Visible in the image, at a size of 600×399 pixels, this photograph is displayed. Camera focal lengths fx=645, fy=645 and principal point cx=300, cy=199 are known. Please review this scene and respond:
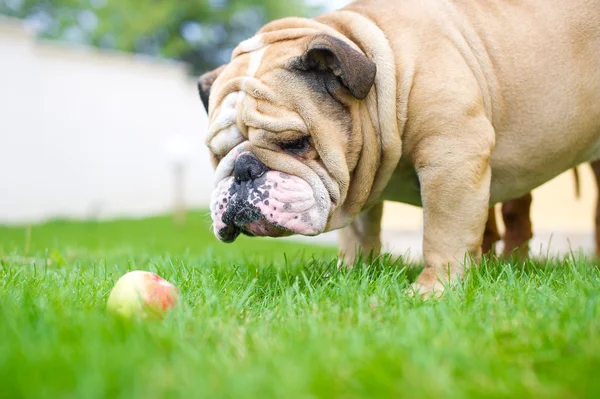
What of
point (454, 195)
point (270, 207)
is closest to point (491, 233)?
point (454, 195)

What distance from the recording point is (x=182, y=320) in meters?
1.71

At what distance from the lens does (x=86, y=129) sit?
12.0 metres

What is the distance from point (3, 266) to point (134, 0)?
73.9ft

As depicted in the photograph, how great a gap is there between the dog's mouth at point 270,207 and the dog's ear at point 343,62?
0.40m

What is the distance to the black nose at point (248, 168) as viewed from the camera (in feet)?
7.53

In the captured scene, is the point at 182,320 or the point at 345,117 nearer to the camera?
the point at 182,320

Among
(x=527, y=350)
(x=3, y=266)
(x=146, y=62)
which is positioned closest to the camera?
(x=527, y=350)

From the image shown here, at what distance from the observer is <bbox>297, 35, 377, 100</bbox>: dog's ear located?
228 cm

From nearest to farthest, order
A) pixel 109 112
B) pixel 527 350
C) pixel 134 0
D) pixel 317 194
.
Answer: pixel 527 350 < pixel 317 194 < pixel 109 112 < pixel 134 0

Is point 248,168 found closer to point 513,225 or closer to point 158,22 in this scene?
point 513,225

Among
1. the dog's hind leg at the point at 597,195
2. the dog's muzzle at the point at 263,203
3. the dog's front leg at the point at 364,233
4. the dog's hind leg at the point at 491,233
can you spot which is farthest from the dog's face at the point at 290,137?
the dog's hind leg at the point at 597,195

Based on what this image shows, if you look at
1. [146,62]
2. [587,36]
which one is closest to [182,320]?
[587,36]

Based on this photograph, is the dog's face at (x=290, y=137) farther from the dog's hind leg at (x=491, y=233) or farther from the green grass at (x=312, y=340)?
the dog's hind leg at (x=491, y=233)

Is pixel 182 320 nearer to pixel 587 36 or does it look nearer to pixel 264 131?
pixel 264 131
